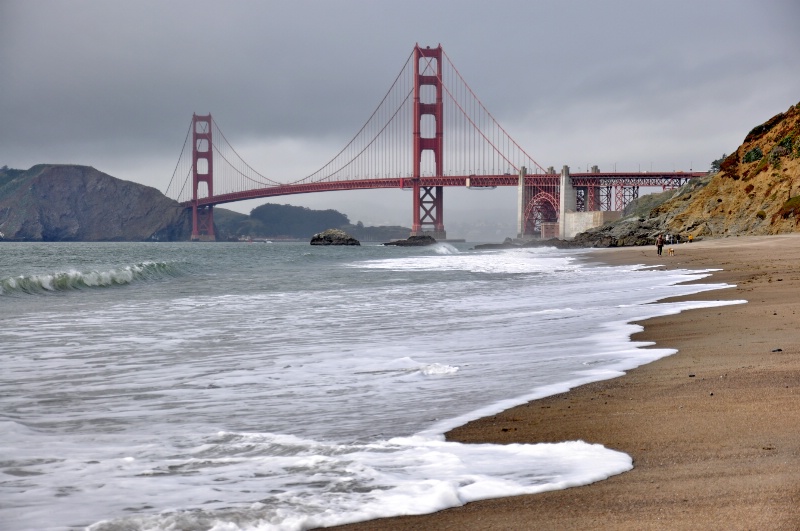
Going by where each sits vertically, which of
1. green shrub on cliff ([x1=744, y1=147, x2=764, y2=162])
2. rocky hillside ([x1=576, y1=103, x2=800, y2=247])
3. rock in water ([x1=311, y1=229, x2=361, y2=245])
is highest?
green shrub on cliff ([x1=744, y1=147, x2=764, y2=162])

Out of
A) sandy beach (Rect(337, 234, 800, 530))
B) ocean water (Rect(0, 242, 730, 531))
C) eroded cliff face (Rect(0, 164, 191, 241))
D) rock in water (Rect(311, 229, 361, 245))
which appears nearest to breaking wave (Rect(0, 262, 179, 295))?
ocean water (Rect(0, 242, 730, 531))

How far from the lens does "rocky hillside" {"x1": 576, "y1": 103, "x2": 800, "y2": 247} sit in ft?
125

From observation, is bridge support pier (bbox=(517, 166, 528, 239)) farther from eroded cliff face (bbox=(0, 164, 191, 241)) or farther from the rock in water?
eroded cliff face (bbox=(0, 164, 191, 241))

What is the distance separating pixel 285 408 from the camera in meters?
5.46

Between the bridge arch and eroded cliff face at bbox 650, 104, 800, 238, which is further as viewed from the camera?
the bridge arch

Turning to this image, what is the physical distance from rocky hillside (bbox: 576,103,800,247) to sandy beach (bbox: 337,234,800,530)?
105ft

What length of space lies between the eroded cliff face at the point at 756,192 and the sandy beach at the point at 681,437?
105 feet

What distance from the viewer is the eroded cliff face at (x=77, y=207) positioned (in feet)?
528

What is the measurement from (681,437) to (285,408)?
256 centimetres

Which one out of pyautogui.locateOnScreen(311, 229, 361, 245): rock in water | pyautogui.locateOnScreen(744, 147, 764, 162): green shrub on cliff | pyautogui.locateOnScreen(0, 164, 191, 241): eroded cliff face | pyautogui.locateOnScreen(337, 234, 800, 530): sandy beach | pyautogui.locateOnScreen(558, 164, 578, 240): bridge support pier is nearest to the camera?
pyautogui.locateOnScreen(337, 234, 800, 530): sandy beach

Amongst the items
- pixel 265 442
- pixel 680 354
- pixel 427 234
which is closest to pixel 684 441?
pixel 265 442

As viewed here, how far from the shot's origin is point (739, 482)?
3084 millimetres

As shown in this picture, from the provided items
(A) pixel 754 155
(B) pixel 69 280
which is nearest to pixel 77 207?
(A) pixel 754 155

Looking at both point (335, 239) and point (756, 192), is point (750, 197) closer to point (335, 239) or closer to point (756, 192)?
point (756, 192)
